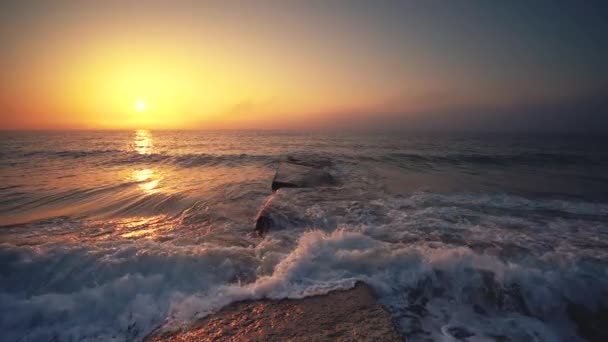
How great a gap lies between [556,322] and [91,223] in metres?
8.18

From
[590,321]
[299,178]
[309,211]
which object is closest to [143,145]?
[299,178]

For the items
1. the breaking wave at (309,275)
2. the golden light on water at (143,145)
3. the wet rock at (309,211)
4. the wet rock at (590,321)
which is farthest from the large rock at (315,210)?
the golden light on water at (143,145)

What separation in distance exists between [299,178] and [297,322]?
679cm

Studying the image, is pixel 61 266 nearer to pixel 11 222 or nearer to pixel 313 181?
pixel 11 222

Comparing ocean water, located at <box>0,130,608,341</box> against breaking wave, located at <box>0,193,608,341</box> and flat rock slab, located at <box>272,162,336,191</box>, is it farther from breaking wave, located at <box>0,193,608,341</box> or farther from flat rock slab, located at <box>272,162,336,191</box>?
flat rock slab, located at <box>272,162,336,191</box>

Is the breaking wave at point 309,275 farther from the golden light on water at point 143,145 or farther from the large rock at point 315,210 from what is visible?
the golden light on water at point 143,145

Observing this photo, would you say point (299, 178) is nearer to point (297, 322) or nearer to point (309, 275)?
point (309, 275)

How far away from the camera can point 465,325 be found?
8.84 feet

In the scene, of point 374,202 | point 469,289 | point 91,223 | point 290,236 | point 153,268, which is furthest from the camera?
point 374,202

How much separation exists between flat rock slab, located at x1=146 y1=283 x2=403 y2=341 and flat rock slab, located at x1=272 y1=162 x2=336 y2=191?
5723mm

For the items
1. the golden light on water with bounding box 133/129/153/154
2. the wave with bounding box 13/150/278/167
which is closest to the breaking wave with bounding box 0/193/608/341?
the wave with bounding box 13/150/278/167

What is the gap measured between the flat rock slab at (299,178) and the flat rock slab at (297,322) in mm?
5723

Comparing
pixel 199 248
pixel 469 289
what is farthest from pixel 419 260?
pixel 199 248

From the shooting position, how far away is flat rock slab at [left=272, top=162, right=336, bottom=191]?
28.2 ft
